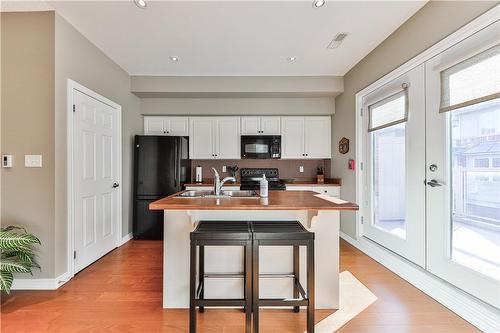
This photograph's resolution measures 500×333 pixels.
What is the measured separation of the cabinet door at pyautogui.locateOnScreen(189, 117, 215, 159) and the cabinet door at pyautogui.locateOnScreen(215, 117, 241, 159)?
94mm

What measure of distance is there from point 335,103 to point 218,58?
2111mm

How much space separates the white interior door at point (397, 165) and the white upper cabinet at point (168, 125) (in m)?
2.84

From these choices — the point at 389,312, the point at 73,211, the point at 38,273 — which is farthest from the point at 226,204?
the point at 38,273

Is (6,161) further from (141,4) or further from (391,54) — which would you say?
(391,54)

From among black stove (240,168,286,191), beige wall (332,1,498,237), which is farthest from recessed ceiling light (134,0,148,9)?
black stove (240,168,286,191)

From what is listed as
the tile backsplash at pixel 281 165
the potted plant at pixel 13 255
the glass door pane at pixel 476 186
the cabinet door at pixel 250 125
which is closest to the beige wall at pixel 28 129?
the potted plant at pixel 13 255

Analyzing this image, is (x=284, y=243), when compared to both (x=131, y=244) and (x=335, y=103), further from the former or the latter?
(x=335, y=103)

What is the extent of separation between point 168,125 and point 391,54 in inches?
133

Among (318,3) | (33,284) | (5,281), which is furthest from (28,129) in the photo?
(318,3)

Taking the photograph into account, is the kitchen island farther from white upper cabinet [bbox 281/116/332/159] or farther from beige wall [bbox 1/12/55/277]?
white upper cabinet [bbox 281/116/332/159]

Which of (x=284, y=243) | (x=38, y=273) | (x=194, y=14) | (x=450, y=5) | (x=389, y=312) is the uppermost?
(x=194, y=14)

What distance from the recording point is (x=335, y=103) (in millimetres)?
4098

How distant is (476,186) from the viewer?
1757 millimetres

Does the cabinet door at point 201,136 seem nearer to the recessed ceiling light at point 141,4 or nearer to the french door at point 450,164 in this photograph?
the recessed ceiling light at point 141,4
